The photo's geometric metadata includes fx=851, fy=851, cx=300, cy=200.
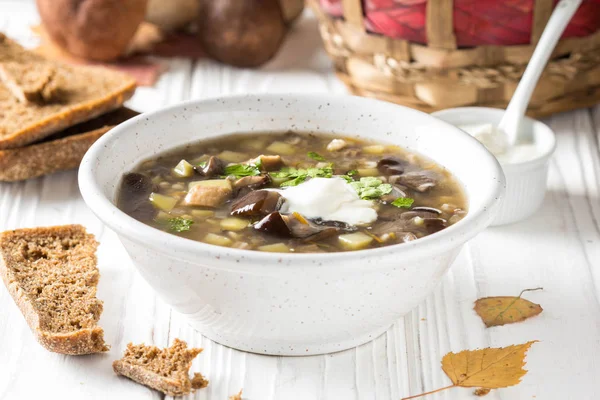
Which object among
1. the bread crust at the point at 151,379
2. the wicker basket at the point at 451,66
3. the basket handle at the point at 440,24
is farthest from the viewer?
the wicker basket at the point at 451,66

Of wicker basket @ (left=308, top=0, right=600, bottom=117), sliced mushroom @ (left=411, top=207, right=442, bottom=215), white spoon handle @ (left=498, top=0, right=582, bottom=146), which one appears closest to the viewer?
sliced mushroom @ (left=411, top=207, right=442, bottom=215)

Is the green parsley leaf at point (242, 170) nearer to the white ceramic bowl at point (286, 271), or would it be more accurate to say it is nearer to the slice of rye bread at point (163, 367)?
the white ceramic bowl at point (286, 271)

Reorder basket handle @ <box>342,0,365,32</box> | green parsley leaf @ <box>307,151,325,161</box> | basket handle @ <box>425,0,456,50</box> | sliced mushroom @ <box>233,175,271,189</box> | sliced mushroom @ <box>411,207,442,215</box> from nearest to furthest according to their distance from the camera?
sliced mushroom @ <box>411,207,442,215</box>, sliced mushroom @ <box>233,175,271,189</box>, green parsley leaf @ <box>307,151,325,161</box>, basket handle @ <box>425,0,456,50</box>, basket handle @ <box>342,0,365,32</box>

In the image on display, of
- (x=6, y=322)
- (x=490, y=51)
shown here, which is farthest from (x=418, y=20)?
(x=6, y=322)

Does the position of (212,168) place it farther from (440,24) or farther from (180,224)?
(440,24)

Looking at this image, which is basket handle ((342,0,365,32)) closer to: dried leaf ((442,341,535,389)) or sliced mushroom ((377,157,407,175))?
sliced mushroom ((377,157,407,175))

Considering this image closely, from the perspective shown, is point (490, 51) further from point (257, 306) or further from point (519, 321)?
point (257, 306)

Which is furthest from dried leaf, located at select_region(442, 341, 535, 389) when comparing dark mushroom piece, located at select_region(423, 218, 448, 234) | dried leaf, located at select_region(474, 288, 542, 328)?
dark mushroom piece, located at select_region(423, 218, 448, 234)

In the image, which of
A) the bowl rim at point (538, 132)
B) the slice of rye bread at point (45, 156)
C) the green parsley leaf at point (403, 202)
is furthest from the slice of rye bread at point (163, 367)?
the bowl rim at point (538, 132)

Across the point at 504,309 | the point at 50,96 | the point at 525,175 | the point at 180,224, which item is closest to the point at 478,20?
the point at 525,175
